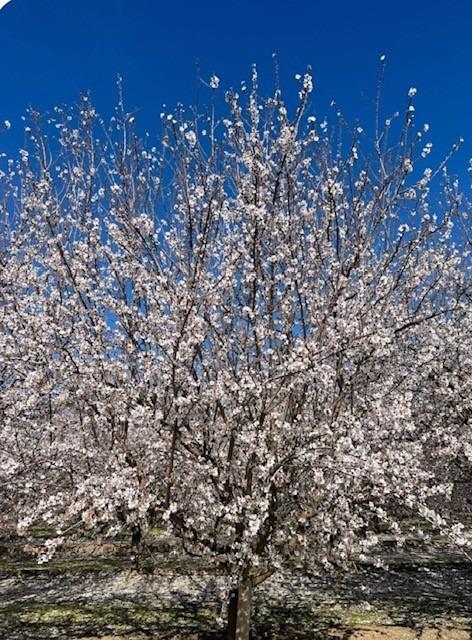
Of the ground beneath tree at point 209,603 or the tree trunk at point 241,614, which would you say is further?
the ground beneath tree at point 209,603

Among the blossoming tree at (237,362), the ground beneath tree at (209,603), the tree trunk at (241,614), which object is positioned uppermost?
the blossoming tree at (237,362)

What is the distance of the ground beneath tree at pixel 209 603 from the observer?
8586 mm

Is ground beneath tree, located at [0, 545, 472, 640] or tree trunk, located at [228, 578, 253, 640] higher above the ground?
tree trunk, located at [228, 578, 253, 640]

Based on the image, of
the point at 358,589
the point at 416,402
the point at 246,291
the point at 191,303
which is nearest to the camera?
the point at 191,303

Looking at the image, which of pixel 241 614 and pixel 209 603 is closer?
pixel 241 614

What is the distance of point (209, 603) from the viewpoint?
33.2 ft

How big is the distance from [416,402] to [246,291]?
14.3 ft

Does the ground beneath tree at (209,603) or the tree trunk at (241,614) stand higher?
the tree trunk at (241,614)

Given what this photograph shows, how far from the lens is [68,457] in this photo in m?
7.61

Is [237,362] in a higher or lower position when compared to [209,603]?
higher

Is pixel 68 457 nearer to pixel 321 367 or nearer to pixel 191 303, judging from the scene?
pixel 191 303

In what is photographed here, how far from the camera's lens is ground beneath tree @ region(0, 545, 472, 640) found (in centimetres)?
859

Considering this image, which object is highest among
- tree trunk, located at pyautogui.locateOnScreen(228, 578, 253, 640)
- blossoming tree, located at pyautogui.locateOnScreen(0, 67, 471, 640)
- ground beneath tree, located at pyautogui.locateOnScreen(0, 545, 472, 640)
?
blossoming tree, located at pyautogui.locateOnScreen(0, 67, 471, 640)

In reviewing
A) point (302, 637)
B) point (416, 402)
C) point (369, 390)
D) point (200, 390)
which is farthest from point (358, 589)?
point (200, 390)
